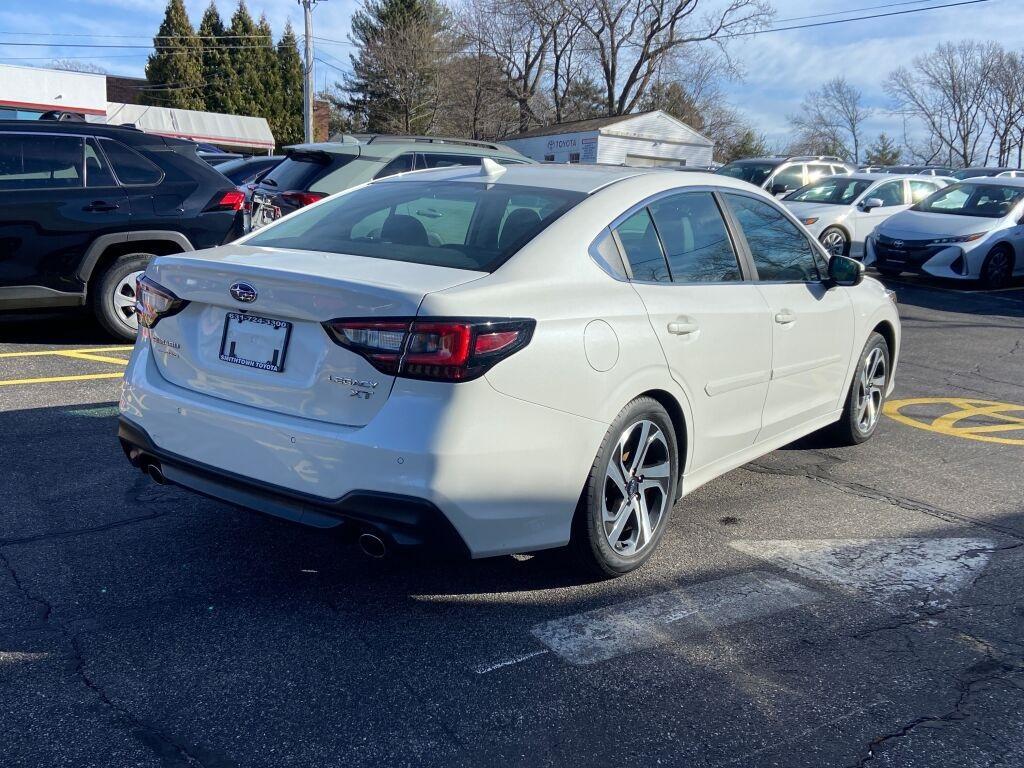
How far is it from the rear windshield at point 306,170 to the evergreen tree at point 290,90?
6280cm

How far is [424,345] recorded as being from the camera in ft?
10.5

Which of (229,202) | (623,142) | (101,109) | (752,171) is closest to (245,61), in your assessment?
(101,109)

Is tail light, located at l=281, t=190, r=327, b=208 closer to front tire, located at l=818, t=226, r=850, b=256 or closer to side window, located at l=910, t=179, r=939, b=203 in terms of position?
front tire, located at l=818, t=226, r=850, b=256

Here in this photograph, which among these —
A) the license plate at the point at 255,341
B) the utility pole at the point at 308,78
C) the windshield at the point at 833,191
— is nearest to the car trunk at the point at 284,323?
the license plate at the point at 255,341

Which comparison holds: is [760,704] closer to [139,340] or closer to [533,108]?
[139,340]

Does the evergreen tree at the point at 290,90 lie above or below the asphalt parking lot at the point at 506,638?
above

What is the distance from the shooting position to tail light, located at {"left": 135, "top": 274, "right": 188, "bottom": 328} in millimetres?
3763

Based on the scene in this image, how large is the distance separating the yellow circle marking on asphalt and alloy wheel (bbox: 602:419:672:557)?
142 inches

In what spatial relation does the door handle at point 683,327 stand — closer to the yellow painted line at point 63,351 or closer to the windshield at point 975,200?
the yellow painted line at point 63,351

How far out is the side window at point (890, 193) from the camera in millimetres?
17781

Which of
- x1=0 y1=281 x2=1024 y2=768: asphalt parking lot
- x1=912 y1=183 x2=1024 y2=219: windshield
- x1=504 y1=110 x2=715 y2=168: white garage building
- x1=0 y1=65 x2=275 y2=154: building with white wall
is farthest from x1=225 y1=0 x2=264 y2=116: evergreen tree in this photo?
x1=0 y1=281 x2=1024 y2=768: asphalt parking lot

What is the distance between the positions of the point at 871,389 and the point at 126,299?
5.87 metres

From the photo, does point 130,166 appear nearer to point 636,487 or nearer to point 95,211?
point 95,211

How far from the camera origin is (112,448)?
5391mm
